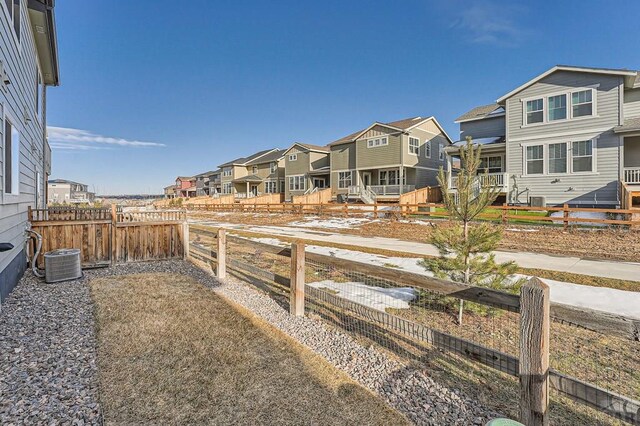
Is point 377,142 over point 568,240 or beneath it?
over

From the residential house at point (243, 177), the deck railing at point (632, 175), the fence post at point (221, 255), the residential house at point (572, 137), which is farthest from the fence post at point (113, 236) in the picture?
the residential house at point (243, 177)

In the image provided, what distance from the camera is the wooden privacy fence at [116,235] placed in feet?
25.3

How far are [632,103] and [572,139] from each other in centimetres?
330

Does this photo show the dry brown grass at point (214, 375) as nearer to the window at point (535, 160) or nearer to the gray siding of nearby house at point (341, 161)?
the window at point (535, 160)

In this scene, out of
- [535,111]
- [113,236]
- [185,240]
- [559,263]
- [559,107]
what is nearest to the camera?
[113,236]

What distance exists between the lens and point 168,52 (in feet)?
72.5

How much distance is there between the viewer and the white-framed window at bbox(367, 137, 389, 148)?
28.1m

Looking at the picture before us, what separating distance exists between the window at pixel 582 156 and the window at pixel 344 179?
17392 mm

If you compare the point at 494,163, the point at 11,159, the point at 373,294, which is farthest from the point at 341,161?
the point at 11,159

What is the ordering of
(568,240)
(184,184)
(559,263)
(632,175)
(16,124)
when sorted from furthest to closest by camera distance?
1. (184,184)
2. (632,175)
3. (568,240)
4. (559,263)
5. (16,124)

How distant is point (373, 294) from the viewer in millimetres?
6066

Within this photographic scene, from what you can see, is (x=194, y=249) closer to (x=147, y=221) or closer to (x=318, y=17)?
(x=147, y=221)

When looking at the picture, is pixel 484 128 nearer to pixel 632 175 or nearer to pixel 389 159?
pixel 389 159

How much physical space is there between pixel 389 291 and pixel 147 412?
450 cm
